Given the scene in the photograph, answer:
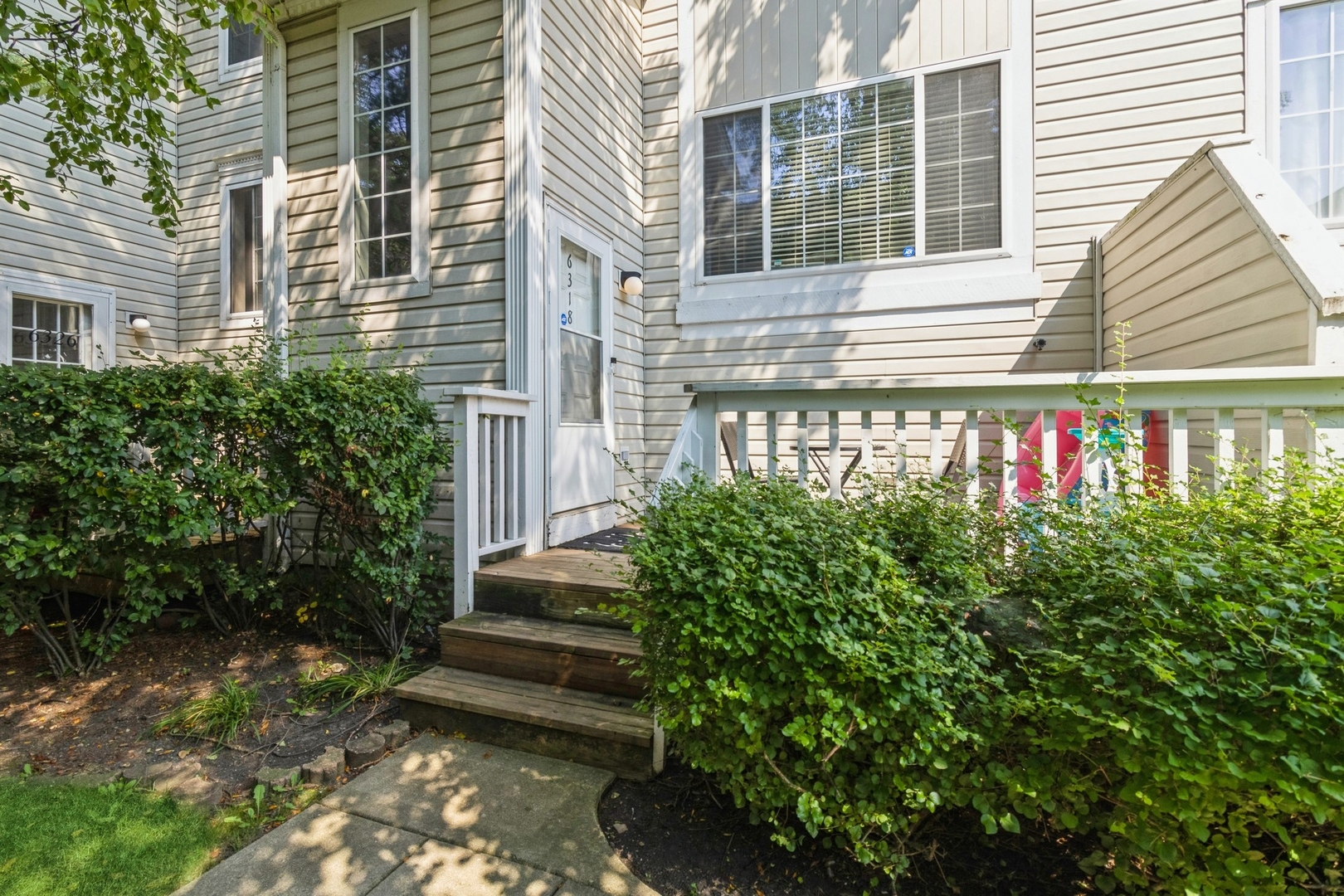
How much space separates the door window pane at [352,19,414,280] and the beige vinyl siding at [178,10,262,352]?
13.0 ft

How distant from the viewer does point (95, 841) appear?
2043 mm

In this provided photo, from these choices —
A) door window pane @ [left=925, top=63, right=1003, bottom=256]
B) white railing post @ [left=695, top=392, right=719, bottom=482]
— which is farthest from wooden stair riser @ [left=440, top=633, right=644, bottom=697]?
door window pane @ [left=925, top=63, right=1003, bottom=256]

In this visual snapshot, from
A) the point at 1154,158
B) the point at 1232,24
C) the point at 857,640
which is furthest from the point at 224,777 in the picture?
the point at 1232,24

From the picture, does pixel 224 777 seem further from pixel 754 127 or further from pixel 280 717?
pixel 754 127

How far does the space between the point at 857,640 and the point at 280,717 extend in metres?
2.67

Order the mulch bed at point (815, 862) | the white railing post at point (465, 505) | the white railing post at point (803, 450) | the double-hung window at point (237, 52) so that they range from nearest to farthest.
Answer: the mulch bed at point (815, 862), the white railing post at point (803, 450), the white railing post at point (465, 505), the double-hung window at point (237, 52)

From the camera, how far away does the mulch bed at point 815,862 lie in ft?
5.82

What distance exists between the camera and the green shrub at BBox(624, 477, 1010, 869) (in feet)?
5.29

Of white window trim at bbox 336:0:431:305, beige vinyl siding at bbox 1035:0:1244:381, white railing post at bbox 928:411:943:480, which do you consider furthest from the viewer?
white window trim at bbox 336:0:431:305

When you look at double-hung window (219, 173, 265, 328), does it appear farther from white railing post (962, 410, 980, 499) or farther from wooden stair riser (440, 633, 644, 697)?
white railing post (962, 410, 980, 499)

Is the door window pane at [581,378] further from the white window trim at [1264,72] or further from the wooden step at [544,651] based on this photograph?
the white window trim at [1264,72]

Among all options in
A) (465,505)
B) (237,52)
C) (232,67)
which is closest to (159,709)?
(465,505)

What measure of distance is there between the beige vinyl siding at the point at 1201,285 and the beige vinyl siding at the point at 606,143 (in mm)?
2942

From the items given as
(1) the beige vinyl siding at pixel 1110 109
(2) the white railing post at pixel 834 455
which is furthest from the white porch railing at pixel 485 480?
(1) the beige vinyl siding at pixel 1110 109
